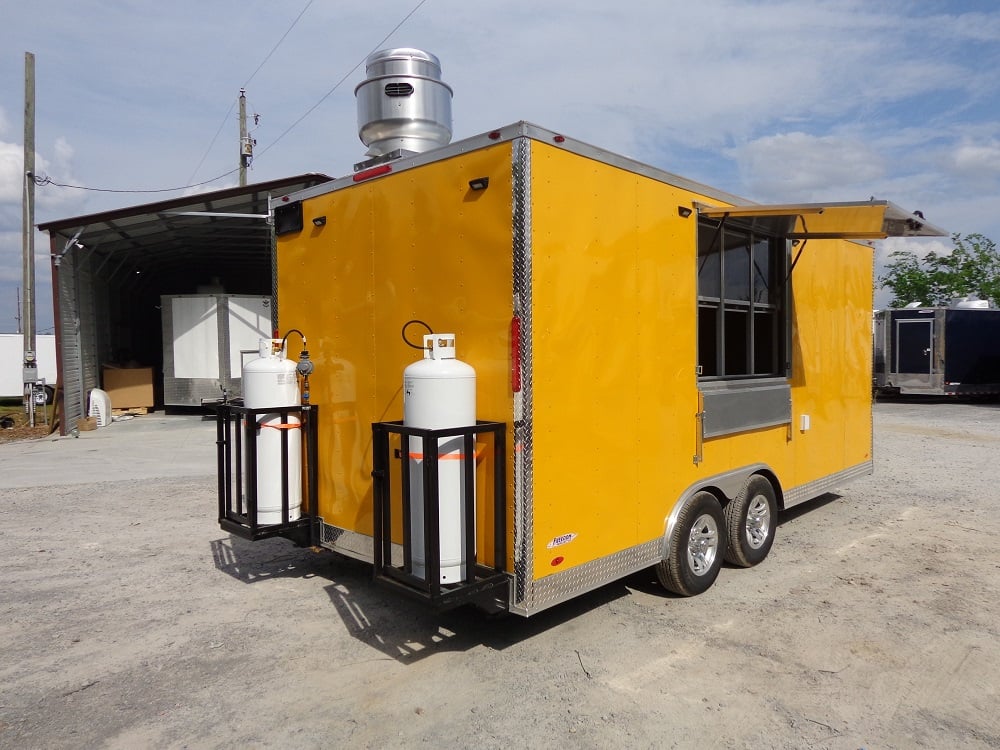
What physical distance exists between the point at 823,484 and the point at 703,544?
7.04ft

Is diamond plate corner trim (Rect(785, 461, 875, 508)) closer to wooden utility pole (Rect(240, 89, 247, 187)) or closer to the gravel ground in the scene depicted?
the gravel ground

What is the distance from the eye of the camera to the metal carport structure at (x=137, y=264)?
50.7 feet

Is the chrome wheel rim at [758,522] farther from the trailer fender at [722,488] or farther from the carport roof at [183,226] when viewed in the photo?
the carport roof at [183,226]

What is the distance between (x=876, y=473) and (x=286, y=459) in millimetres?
7751

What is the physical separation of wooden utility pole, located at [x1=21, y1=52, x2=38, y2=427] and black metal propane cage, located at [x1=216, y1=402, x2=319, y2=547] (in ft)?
46.8

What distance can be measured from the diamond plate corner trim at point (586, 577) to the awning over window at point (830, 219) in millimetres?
2270

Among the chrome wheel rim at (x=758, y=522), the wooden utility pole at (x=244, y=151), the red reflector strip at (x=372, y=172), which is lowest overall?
the chrome wheel rim at (x=758, y=522)

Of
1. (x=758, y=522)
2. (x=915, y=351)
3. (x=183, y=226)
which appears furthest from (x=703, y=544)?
(x=915, y=351)

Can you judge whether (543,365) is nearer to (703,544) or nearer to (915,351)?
(703,544)

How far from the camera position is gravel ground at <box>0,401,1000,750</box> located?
328 cm

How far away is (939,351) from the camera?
778 inches

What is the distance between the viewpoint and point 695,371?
4.86 meters

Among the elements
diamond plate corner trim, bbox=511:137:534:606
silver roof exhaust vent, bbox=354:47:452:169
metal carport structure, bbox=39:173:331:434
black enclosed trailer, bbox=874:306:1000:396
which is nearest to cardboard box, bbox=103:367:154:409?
metal carport structure, bbox=39:173:331:434

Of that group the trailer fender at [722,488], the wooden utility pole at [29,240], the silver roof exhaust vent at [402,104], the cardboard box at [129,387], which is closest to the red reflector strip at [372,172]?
the silver roof exhaust vent at [402,104]
